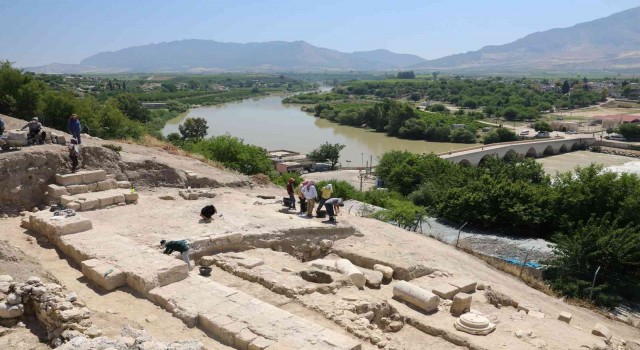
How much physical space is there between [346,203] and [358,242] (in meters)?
9.41

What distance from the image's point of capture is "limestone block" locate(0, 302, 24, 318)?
7.70 meters

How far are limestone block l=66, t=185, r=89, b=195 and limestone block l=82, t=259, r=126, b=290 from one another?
475cm

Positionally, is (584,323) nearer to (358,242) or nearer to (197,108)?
(358,242)

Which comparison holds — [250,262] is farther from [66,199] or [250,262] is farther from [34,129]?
[34,129]

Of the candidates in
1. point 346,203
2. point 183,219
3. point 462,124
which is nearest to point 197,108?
point 462,124

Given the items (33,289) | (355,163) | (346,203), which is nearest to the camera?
(33,289)

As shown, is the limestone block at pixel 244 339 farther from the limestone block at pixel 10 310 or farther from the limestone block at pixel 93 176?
the limestone block at pixel 93 176

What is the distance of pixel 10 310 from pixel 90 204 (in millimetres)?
5061

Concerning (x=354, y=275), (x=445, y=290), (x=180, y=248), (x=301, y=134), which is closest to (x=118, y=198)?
(x=180, y=248)

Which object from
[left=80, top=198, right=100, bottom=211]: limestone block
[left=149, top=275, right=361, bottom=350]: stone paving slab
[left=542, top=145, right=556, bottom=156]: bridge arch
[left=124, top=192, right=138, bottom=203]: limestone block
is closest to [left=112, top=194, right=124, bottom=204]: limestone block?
[left=124, top=192, right=138, bottom=203]: limestone block

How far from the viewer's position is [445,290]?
1069cm

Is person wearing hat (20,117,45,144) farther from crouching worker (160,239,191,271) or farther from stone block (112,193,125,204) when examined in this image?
crouching worker (160,239,191,271)

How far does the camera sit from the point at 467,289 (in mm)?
11242

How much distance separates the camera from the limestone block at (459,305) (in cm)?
997
